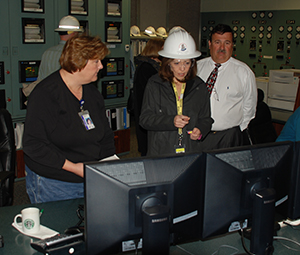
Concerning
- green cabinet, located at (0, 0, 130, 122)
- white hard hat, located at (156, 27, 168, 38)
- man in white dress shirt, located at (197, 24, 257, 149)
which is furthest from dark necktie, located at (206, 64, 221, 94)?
white hard hat, located at (156, 27, 168, 38)

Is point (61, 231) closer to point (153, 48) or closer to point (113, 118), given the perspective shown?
point (153, 48)

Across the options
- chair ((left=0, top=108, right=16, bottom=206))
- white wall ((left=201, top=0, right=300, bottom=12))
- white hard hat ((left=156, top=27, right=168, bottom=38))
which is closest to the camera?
chair ((left=0, top=108, right=16, bottom=206))

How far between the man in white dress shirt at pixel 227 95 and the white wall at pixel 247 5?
536 centimetres

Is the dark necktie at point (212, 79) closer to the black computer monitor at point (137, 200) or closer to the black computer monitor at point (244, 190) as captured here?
the black computer monitor at point (244, 190)

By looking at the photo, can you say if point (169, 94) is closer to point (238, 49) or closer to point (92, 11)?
point (92, 11)

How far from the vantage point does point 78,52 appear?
73.1 inches

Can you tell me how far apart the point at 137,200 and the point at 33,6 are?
3540 mm

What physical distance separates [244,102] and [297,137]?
85 centimetres

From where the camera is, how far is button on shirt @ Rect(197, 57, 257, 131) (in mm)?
2910

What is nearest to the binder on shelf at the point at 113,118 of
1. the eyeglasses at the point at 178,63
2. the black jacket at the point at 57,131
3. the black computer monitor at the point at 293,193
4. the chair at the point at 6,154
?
the chair at the point at 6,154

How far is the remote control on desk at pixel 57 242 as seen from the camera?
58.6 inches

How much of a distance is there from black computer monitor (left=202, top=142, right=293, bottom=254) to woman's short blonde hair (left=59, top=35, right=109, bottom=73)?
898 mm

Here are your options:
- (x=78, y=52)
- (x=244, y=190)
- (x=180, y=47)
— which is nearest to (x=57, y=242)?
(x=244, y=190)

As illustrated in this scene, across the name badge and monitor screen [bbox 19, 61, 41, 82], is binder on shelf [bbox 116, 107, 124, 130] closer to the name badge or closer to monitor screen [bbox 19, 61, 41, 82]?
monitor screen [bbox 19, 61, 41, 82]
